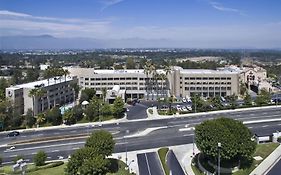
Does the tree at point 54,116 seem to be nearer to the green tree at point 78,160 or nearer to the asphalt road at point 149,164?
the asphalt road at point 149,164

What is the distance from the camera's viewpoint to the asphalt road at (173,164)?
37.7m

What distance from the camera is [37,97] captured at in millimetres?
64750

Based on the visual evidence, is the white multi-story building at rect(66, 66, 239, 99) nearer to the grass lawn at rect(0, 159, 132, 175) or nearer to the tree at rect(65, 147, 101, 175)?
the grass lawn at rect(0, 159, 132, 175)

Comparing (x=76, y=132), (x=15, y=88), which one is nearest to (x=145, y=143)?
(x=76, y=132)

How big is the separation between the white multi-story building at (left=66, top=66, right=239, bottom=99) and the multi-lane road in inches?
784

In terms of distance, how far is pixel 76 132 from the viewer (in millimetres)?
55469

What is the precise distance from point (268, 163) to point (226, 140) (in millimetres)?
7509

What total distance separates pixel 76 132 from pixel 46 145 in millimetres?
7229

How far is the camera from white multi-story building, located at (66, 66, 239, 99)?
84812 millimetres

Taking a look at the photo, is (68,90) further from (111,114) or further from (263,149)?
(263,149)

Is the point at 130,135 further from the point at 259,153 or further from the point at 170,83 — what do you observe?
the point at 170,83

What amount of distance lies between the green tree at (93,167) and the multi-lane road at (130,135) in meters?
11.5

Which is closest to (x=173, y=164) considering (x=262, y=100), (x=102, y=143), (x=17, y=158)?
(x=102, y=143)

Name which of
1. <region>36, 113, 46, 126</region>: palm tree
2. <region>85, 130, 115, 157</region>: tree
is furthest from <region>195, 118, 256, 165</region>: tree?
<region>36, 113, 46, 126</region>: palm tree
